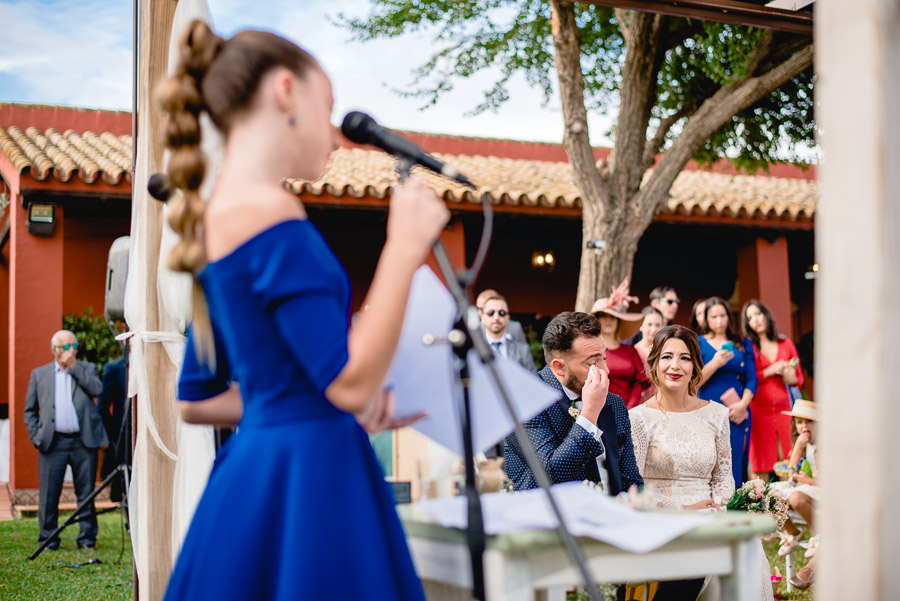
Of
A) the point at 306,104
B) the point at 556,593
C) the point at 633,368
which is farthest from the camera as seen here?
the point at 633,368

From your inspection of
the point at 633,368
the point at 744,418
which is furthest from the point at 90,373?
the point at 744,418

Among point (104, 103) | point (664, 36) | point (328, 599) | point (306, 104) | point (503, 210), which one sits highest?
point (104, 103)

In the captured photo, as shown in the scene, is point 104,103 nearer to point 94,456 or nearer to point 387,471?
point 94,456

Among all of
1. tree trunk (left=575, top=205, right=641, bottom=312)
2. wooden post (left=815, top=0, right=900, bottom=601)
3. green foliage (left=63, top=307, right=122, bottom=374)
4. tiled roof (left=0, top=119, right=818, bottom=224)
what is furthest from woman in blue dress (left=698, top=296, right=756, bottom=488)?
green foliage (left=63, top=307, right=122, bottom=374)

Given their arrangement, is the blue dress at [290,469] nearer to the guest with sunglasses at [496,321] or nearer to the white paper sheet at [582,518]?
the white paper sheet at [582,518]

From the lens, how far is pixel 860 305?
1.21 m

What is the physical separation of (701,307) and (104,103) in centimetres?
1116

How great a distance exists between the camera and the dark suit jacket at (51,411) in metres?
7.78

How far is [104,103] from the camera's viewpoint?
14.3 meters

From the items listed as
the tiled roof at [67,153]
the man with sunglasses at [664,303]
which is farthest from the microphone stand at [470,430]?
the tiled roof at [67,153]

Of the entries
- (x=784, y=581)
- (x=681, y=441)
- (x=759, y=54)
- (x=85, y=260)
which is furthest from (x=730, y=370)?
(x=85, y=260)

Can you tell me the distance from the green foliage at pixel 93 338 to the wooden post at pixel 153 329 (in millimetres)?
7523

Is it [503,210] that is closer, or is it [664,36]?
[664,36]

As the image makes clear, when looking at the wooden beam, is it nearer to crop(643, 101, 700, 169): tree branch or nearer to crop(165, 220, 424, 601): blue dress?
crop(643, 101, 700, 169): tree branch
